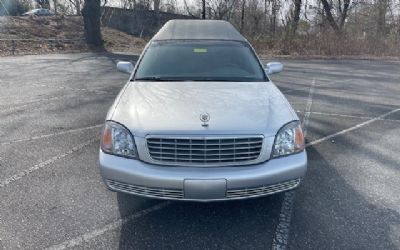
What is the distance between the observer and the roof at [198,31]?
4820mm

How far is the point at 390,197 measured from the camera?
3539 millimetres

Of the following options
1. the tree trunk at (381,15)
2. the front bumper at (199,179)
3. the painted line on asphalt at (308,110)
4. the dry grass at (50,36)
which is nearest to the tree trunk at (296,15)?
the tree trunk at (381,15)

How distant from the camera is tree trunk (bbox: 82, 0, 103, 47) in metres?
20.5

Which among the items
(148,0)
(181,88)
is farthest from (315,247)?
(148,0)

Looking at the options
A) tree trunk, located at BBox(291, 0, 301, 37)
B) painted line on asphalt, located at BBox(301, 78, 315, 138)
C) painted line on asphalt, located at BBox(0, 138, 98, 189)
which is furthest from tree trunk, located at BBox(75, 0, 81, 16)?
painted line on asphalt, located at BBox(0, 138, 98, 189)

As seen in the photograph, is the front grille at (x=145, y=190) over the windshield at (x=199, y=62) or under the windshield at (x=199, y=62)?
under

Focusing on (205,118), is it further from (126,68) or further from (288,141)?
(126,68)

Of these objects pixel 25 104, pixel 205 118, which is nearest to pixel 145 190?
pixel 205 118

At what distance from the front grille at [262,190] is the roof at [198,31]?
2644 millimetres

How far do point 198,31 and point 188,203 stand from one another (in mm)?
2833

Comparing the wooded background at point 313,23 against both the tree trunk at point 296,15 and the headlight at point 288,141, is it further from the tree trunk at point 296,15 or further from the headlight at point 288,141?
the headlight at point 288,141

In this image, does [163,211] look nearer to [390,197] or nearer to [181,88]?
[181,88]

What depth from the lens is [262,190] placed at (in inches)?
110

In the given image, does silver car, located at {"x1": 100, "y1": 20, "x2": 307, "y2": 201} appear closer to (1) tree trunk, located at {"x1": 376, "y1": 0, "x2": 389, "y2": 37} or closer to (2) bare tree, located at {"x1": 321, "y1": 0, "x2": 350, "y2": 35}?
(2) bare tree, located at {"x1": 321, "y1": 0, "x2": 350, "y2": 35}
